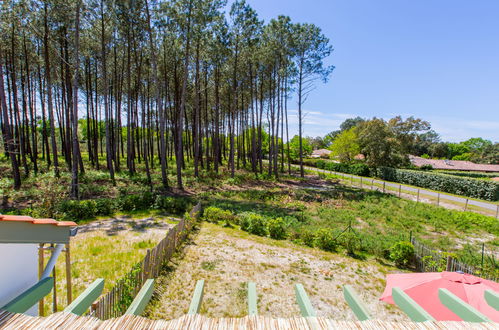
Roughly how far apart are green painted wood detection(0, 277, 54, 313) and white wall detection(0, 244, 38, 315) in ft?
1.27

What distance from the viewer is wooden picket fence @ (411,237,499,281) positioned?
7.12 metres

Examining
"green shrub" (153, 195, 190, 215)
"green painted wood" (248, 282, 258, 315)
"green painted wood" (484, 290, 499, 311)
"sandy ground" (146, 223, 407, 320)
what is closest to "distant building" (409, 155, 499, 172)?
"sandy ground" (146, 223, 407, 320)

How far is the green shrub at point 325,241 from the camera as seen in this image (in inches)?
400

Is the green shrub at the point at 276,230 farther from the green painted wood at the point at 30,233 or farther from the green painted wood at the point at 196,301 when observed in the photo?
the green painted wood at the point at 196,301

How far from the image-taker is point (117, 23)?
17953 mm

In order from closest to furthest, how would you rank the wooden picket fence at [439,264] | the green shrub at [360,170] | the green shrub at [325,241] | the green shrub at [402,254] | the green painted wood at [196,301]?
the green painted wood at [196,301], the wooden picket fence at [439,264], the green shrub at [402,254], the green shrub at [325,241], the green shrub at [360,170]

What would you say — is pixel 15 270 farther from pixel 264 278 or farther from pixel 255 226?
pixel 255 226

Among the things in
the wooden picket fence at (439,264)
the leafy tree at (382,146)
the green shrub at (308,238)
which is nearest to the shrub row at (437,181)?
the leafy tree at (382,146)

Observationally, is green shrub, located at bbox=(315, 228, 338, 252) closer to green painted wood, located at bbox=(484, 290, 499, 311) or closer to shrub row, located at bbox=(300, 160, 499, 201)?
green painted wood, located at bbox=(484, 290, 499, 311)

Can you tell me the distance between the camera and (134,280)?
18.0ft

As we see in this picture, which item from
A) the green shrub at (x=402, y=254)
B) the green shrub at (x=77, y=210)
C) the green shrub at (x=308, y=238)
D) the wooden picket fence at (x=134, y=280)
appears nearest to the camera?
the wooden picket fence at (x=134, y=280)

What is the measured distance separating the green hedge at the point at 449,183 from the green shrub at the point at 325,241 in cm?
2366

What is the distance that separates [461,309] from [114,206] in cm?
1450

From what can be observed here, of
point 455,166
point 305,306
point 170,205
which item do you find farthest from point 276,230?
point 455,166
